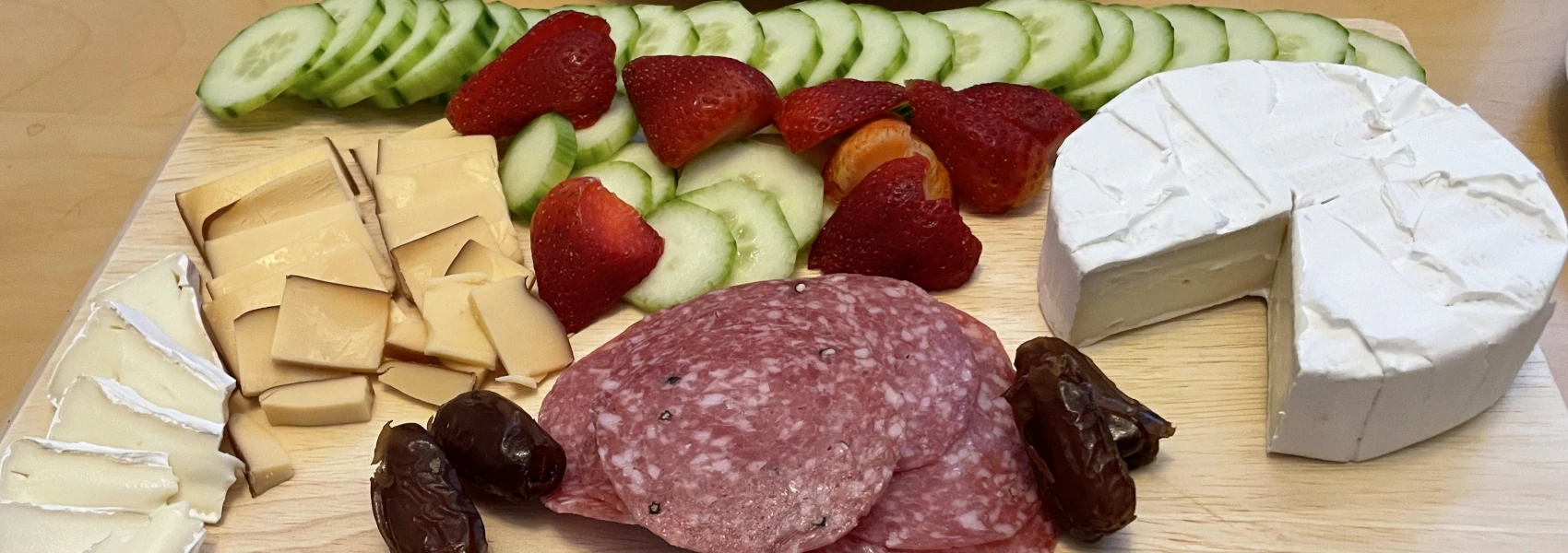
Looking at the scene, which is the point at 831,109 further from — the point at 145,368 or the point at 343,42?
the point at 145,368

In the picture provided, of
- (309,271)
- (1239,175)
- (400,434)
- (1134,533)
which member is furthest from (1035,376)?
→ (309,271)

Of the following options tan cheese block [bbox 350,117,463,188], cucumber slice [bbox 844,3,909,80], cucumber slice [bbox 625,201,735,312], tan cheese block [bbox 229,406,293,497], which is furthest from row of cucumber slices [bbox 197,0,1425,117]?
tan cheese block [bbox 229,406,293,497]

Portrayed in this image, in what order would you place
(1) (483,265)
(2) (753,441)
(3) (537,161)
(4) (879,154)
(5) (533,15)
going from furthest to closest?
1. (5) (533,15)
2. (3) (537,161)
3. (4) (879,154)
4. (1) (483,265)
5. (2) (753,441)

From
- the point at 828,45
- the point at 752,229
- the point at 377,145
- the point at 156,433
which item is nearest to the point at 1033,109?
the point at 828,45

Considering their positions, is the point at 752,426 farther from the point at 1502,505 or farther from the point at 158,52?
the point at 158,52

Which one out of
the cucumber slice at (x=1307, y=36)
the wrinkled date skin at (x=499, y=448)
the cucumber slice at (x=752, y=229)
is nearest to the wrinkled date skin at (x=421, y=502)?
the wrinkled date skin at (x=499, y=448)
